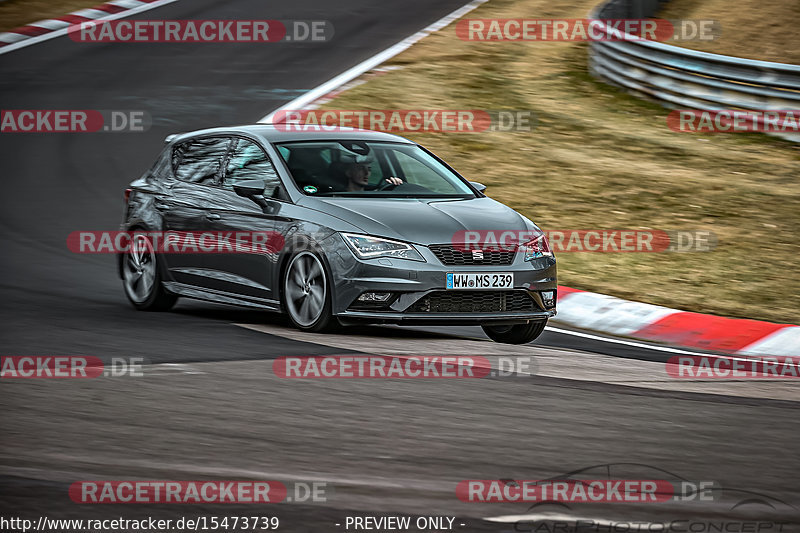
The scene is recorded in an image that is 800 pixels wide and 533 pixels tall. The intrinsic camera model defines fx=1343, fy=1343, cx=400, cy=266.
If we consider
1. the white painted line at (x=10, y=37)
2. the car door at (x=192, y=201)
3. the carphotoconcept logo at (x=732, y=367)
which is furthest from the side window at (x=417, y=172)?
the white painted line at (x=10, y=37)

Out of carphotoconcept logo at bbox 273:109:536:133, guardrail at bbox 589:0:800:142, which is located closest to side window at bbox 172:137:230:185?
carphotoconcept logo at bbox 273:109:536:133

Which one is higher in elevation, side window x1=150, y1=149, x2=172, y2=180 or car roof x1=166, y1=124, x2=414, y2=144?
car roof x1=166, y1=124, x2=414, y2=144

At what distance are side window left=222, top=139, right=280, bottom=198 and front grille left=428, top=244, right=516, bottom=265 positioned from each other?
5.14ft

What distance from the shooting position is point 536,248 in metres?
10.1

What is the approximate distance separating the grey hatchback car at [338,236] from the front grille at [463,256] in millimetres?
10

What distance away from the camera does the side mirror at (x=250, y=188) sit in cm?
1018

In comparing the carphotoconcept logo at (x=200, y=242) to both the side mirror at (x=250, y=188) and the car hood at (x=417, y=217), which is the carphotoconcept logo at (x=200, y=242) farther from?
the car hood at (x=417, y=217)

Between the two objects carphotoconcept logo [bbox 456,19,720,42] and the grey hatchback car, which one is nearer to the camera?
the grey hatchback car

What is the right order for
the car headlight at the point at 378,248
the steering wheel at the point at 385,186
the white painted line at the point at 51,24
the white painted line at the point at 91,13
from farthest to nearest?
1. the white painted line at the point at 91,13
2. the white painted line at the point at 51,24
3. the steering wheel at the point at 385,186
4. the car headlight at the point at 378,248

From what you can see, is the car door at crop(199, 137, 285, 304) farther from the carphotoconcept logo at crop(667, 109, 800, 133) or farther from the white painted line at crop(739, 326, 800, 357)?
the carphotoconcept logo at crop(667, 109, 800, 133)

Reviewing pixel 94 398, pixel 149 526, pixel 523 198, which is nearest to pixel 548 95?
pixel 523 198

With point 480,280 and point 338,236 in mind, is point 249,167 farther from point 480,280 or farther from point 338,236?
point 480,280

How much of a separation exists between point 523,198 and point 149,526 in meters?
11.6

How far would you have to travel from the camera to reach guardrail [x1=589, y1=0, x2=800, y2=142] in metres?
18.9
